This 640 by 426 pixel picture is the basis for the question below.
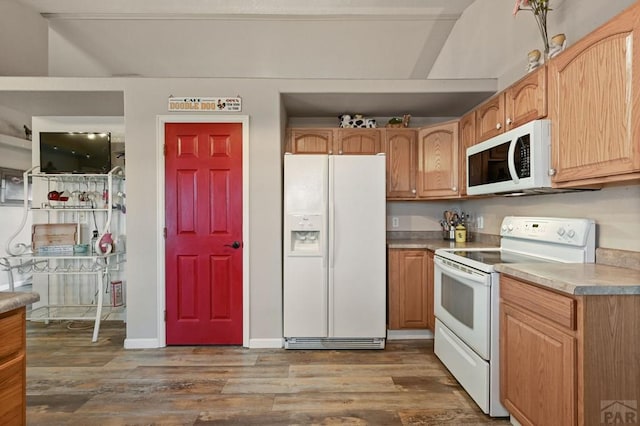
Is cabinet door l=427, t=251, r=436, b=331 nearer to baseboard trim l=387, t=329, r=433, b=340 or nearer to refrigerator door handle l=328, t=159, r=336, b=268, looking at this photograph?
baseboard trim l=387, t=329, r=433, b=340

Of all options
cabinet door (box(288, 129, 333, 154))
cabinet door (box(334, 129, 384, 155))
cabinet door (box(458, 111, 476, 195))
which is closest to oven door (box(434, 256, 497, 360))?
cabinet door (box(458, 111, 476, 195))

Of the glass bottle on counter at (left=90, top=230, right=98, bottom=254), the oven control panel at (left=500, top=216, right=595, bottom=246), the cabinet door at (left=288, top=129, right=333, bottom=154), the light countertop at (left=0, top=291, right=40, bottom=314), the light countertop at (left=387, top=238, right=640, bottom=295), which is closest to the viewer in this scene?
the light countertop at (left=0, top=291, right=40, bottom=314)

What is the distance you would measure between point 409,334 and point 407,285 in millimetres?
500

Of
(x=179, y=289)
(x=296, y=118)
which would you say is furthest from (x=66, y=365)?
(x=296, y=118)

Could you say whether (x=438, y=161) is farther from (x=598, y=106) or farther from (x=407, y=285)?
(x=598, y=106)

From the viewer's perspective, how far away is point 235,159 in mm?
2938

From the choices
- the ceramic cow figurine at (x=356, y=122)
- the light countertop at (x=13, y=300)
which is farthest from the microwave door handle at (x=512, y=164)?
the light countertop at (x=13, y=300)

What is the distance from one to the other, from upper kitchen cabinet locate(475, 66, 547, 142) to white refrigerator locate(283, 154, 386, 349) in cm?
88

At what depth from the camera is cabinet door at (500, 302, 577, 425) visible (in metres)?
1.36

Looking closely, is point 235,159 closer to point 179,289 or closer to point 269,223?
point 269,223

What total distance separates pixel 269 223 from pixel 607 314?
2340 millimetres

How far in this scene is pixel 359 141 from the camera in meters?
3.44

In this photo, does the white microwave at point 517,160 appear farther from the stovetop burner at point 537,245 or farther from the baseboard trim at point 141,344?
the baseboard trim at point 141,344

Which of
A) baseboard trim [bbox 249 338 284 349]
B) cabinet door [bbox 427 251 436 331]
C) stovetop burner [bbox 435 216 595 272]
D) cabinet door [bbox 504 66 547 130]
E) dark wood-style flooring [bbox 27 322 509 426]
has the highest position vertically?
cabinet door [bbox 504 66 547 130]
